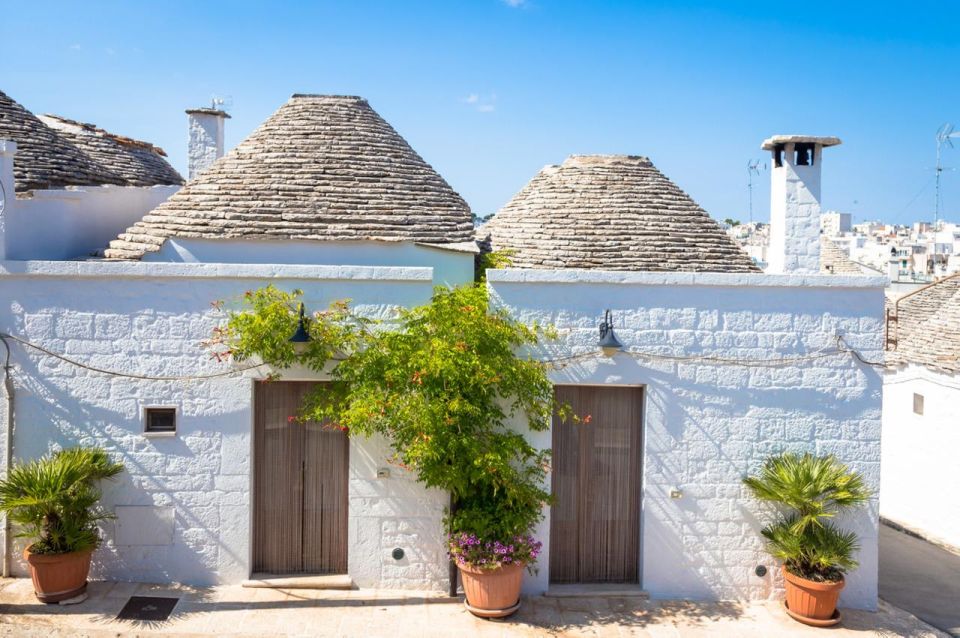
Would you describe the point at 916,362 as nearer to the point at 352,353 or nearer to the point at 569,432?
the point at 569,432

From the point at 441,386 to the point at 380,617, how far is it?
2828mm

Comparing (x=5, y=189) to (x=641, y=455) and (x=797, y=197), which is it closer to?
(x=641, y=455)

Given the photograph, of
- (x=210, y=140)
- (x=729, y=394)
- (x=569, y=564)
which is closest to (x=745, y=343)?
(x=729, y=394)

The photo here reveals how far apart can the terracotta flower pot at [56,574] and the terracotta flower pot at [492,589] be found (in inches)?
178

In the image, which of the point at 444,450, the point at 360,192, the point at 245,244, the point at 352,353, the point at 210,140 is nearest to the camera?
the point at 444,450

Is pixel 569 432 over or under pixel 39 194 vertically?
under

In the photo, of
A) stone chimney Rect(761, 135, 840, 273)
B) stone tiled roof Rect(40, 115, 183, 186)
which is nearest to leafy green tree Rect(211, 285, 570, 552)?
stone chimney Rect(761, 135, 840, 273)

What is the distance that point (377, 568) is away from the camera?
9.89 meters

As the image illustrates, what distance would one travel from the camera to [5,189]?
987 centimetres

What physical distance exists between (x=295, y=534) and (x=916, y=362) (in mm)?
14077

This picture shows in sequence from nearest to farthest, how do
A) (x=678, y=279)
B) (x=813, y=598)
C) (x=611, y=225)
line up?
(x=813, y=598) → (x=678, y=279) → (x=611, y=225)

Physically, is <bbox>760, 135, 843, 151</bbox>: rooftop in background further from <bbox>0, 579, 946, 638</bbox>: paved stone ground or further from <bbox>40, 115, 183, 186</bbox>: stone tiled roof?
<bbox>40, 115, 183, 186</bbox>: stone tiled roof

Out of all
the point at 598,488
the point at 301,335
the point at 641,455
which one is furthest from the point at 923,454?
the point at 301,335

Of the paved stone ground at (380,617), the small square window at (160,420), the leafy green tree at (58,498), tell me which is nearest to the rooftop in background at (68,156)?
the small square window at (160,420)
